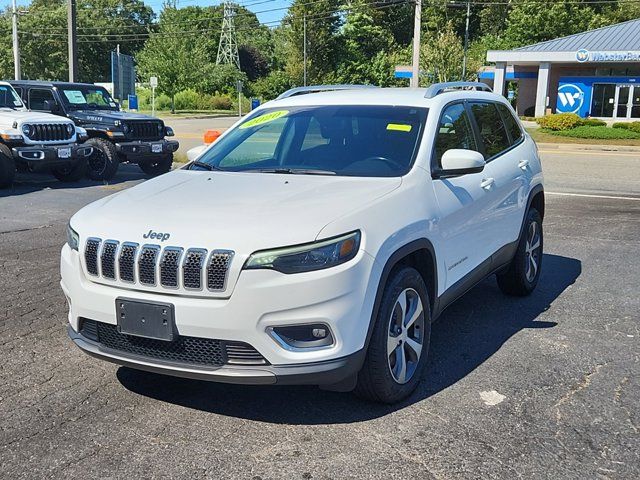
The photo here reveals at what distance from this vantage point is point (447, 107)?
16.1ft

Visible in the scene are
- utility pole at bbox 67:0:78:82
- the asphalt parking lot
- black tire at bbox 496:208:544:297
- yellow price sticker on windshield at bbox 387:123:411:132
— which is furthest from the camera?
utility pole at bbox 67:0:78:82

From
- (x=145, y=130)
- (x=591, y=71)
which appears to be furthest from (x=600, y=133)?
(x=145, y=130)

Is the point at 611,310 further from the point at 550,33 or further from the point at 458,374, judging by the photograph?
the point at 550,33

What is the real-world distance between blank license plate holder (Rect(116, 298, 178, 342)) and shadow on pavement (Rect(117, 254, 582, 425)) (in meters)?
0.64

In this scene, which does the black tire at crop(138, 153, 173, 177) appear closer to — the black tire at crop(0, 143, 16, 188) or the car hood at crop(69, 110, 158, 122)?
the car hood at crop(69, 110, 158, 122)

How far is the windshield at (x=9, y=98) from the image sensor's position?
46.3ft

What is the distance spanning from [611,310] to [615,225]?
469cm

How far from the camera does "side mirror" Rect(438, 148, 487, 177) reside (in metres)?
4.30

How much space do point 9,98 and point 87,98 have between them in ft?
6.03

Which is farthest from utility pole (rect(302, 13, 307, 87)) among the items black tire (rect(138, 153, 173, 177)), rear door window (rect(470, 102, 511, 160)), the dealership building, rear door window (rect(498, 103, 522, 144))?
rear door window (rect(470, 102, 511, 160))

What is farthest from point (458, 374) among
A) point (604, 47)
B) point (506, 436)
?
point (604, 47)

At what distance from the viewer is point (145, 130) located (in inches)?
607

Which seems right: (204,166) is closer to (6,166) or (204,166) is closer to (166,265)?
(166,265)

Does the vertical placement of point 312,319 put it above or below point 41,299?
above
